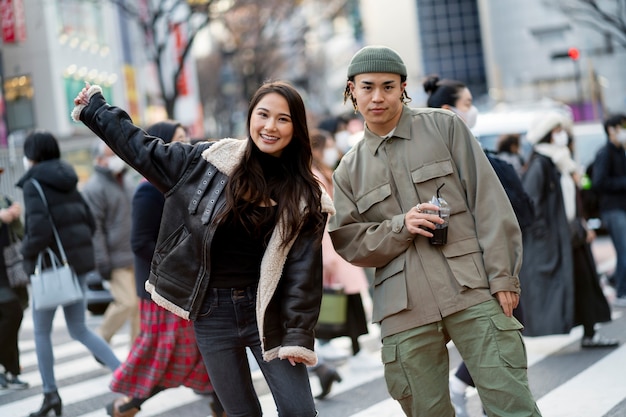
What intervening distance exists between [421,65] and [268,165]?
68.1 meters

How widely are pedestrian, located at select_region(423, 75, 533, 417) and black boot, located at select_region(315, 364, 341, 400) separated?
132 cm

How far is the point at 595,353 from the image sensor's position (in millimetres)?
8141

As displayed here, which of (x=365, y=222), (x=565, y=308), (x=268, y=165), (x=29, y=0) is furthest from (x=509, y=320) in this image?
(x=29, y=0)

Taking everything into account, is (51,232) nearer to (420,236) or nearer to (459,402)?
(459,402)

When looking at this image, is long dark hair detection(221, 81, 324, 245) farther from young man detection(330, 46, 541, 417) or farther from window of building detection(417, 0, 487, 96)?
window of building detection(417, 0, 487, 96)

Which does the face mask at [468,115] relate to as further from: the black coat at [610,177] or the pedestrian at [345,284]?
the black coat at [610,177]

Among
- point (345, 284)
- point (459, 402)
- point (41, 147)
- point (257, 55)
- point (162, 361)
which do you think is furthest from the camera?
point (257, 55)

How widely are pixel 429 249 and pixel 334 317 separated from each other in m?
3.58

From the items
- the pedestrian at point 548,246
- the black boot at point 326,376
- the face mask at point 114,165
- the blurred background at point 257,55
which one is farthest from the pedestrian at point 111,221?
the blurred background at point 257,55

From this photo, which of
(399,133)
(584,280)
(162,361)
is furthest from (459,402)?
(584,280)

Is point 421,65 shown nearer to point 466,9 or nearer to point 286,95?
point 466,9

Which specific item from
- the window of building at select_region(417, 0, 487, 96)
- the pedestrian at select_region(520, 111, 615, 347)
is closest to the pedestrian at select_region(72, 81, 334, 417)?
the pedestrian at select_region(520, 111, 615, 347)

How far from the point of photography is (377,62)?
4254 millimetres

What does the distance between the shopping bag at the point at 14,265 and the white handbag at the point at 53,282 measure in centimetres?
94
